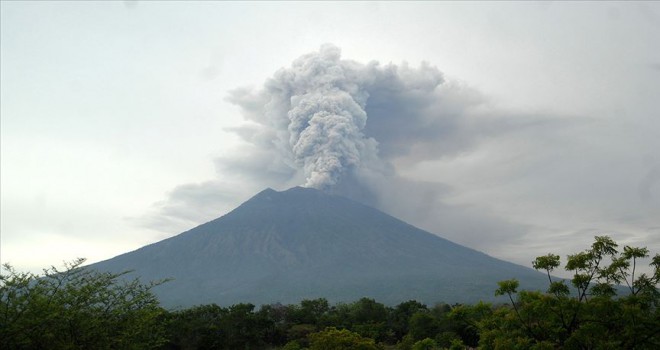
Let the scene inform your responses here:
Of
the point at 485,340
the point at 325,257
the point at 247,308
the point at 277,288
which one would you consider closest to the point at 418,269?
the point at 325,257

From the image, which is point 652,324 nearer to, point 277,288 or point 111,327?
point 111,327

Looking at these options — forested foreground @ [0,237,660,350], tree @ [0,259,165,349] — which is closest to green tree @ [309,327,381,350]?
forested foreground @ [0,237,660,350]

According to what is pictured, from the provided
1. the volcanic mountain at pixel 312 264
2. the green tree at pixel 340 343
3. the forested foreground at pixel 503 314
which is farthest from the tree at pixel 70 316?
the volcanic mountain at pixel 312 264

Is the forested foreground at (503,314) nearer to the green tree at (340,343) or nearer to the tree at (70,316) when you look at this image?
the tree at (70,316)

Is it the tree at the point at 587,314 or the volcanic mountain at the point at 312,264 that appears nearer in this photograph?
the tree at the point at 587,314

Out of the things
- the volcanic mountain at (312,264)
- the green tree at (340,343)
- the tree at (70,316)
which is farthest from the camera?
the volcanic mountain at (312,264)

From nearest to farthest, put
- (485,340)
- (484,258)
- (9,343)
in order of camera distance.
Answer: (9,343), (485,340), (484,258)

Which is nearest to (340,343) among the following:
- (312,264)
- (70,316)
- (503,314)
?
(503,314)
